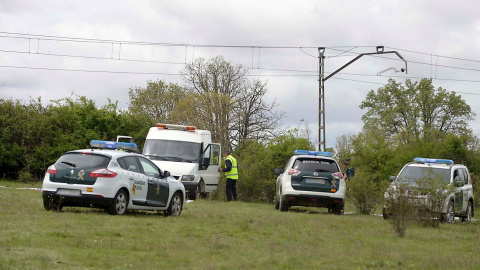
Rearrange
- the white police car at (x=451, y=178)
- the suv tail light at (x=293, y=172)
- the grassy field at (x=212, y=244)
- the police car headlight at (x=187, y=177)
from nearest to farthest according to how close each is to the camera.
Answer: the grassy field at (x=212, y=244)
the white police car at (x=451, y=178)
the suv tail light at (x=293, y=172)
the police car headlight at (x=187, y=177)

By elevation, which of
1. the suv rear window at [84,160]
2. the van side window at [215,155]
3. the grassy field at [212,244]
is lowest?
the grassy field at [212,244]

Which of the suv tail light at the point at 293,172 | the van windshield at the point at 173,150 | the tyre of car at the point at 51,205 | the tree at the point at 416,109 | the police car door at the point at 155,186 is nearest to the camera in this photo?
the tyre of car at the point at 51,205

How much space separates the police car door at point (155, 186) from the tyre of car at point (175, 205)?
0.28 m

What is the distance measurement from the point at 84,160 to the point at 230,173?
11230 millimetres

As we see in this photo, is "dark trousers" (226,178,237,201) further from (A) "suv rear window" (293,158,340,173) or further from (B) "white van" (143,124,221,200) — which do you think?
(A) "suv rear window" (293,158,340,173)

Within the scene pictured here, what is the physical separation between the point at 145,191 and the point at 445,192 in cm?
698

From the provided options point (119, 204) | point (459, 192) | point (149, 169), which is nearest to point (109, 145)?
point (149, 169)

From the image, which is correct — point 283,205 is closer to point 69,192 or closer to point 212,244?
point 69,192

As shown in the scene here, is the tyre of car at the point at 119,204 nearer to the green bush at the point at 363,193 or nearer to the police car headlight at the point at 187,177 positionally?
the police car headlight at the point at 187,177

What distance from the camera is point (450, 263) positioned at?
33.4ft

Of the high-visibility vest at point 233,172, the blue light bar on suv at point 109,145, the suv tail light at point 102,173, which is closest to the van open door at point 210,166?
the high-visibility vest at point 233,172

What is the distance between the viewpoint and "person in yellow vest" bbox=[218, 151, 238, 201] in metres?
26.5

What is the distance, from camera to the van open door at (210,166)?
26.3 metres

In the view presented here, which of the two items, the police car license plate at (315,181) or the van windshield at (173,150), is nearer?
the police car license plate at (315,181)
